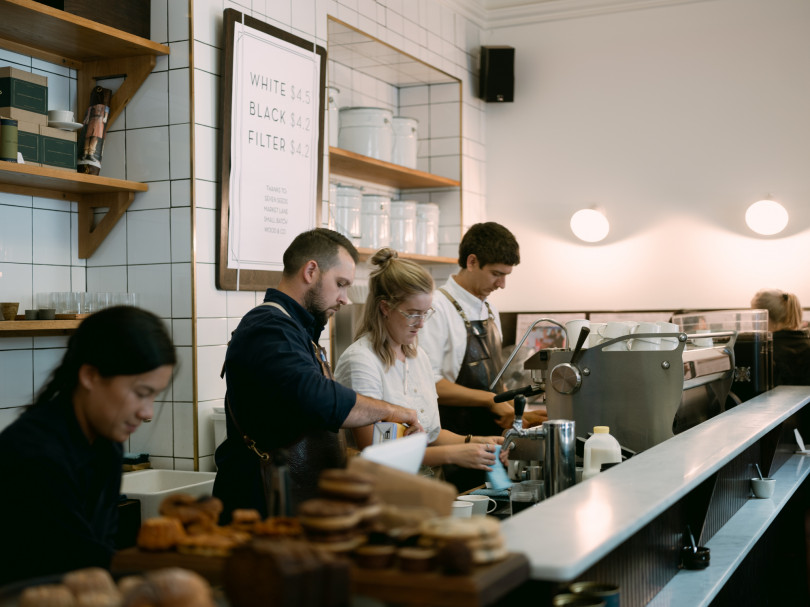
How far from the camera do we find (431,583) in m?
1.14

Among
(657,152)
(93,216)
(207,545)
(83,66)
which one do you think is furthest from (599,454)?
(657,152)

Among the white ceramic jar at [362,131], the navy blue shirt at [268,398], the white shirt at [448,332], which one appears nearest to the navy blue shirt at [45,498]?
the navy blue shirt at [268,398]

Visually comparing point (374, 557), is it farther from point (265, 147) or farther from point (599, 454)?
point (265, 147)

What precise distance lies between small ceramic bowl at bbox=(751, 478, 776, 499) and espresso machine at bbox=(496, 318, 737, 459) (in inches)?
21.5

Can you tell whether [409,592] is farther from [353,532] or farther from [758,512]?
[758,512]

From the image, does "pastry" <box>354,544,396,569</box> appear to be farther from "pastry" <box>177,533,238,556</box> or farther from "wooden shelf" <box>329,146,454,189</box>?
"wooden shelf" <box>329,146,454,189</box>

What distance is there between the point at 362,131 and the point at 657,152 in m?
1.99

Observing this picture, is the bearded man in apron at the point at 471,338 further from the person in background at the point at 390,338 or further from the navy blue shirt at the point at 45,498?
the navy blue shirt at the point at 45,498

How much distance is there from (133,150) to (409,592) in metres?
2.84

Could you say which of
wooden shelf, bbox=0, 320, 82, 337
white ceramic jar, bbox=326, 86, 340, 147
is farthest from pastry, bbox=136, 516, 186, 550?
white ceramic jar, bbox=326, 86, 340, 147

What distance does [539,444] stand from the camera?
9.71ft

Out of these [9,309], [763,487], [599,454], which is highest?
[9,309]

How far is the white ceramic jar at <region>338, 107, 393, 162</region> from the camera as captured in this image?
4922mm

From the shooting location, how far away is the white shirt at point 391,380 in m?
2.84
